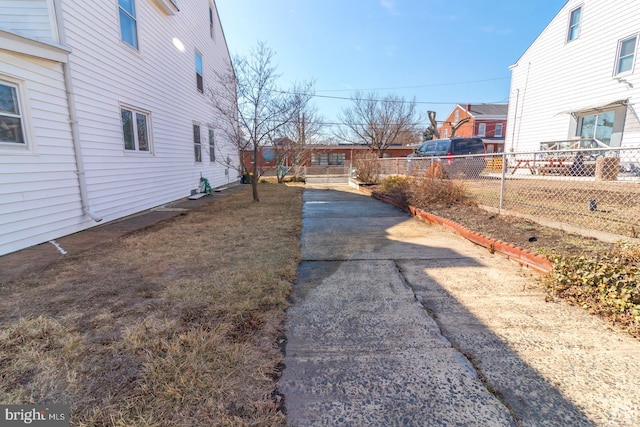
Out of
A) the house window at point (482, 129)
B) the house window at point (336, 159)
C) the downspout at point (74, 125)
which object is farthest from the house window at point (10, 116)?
the house window at point (482, 129)

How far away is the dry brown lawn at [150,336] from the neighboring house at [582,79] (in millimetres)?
12183

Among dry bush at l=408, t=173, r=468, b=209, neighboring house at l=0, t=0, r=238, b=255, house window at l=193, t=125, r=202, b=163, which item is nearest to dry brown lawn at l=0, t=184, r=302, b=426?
neighboring house at l=0, t=0, r=238, b=255

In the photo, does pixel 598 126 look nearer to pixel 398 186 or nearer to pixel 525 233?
pixel 398 186

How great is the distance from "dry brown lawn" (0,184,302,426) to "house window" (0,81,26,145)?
73.8 inches

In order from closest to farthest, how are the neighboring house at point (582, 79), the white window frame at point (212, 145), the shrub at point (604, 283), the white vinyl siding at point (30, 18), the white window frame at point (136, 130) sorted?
the shrub at point (604, 283) < the white vinyl siding at point (30, 18) < the white window frame at point (136, 130) < the neighboring house at point (582, 79) < the white window frame at point (212, 145)

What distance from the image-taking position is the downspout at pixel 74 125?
432 cm

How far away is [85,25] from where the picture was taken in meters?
4.88

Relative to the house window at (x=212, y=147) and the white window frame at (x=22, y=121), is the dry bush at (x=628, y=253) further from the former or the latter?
the house window at (x=212, y=147)

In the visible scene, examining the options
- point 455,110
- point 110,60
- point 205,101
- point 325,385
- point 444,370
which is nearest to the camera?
point 325,385

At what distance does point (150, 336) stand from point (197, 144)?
9.67m

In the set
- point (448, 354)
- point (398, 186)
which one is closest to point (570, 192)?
point (398, 186)

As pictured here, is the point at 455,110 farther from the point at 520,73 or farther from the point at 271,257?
the point at 271,257

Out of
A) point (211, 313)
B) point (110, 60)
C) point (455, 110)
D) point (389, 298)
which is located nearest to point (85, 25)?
point (110, 60)

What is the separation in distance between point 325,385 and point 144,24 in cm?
854
